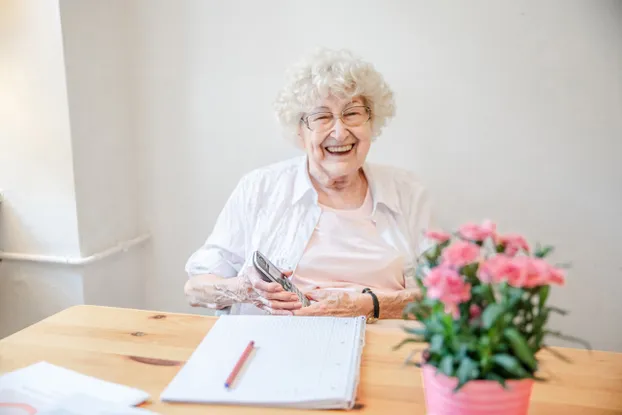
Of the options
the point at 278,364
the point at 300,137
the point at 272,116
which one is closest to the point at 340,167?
the point at 300,137

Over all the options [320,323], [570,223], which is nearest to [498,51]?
[570,223]

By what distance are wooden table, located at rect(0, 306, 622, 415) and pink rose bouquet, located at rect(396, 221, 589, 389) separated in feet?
0.54

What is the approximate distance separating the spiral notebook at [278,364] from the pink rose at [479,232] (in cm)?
36

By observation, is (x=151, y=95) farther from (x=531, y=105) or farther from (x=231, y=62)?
(x=531, y=105)

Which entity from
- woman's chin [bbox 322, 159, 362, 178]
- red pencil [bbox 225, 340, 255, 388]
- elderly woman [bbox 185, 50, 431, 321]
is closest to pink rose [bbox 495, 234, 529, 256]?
red pencil [bbox 225, 340, 255, 388]

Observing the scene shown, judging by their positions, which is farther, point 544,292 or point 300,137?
point 300,137

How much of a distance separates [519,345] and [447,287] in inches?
3.9

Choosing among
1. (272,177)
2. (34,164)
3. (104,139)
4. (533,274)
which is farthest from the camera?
(104,139)

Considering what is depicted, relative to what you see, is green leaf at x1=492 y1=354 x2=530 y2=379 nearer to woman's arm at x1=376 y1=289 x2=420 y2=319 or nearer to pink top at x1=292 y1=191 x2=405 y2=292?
woman's arm at x1=376 y1=289 x2=420 y2=319

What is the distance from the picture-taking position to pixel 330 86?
5.04 feet

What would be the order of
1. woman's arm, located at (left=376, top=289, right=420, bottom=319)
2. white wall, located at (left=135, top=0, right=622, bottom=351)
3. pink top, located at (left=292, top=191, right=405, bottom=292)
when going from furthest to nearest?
white wall, located at (left=135, top=0, right=622, bottom=351), pink top, located at (left=292, top=191, right=405, bottom=292), woman's arm, located at (left=376, top=289, right=420, bottom=319)

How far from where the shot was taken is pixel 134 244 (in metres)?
2.11

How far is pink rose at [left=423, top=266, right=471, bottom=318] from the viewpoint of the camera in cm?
55

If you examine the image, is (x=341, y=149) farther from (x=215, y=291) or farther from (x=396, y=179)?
(x=215, y=291)
